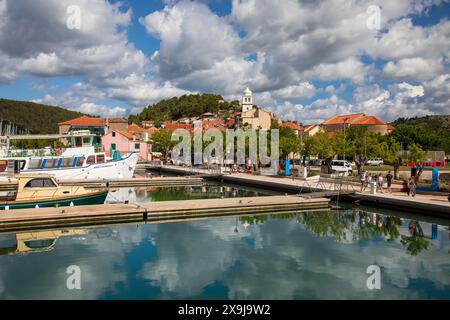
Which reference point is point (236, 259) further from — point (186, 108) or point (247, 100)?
point (186, 108)

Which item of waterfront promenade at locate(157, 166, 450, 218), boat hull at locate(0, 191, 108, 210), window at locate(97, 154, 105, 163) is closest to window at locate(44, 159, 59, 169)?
window at locate(97, 154, 105, 163)

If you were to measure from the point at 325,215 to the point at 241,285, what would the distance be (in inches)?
538

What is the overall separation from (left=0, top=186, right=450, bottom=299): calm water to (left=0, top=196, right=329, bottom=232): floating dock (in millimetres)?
959

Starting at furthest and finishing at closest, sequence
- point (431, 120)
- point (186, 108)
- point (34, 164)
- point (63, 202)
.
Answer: point (186, 108)
point (431, 120)
point (34, 164)
point (63, 202)

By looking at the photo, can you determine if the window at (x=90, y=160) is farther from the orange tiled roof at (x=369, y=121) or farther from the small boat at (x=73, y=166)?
the orange tiled roof at (x=369, y=121)

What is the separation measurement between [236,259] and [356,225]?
9.62m

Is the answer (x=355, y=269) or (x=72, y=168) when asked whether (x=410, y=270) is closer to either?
(x=355, y=269)

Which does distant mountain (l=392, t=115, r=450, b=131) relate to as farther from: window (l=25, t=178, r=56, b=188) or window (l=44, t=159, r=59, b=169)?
window (l=25, t=178, r=56, b=188)

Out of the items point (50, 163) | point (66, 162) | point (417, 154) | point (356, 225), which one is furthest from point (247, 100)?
point (356, 225)

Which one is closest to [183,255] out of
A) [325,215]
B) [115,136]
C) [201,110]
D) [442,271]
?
[442,271]

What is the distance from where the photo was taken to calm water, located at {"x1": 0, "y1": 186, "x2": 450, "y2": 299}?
13266 mm

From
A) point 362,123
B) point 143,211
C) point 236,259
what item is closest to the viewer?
point 236,259

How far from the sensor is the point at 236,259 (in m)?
16.6

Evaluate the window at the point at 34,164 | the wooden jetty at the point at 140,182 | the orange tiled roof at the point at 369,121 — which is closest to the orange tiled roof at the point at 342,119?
the orange tiled roof at the point at 369,121
